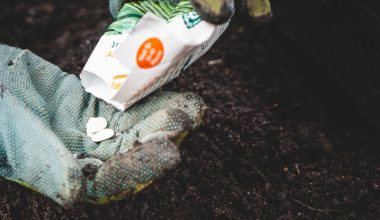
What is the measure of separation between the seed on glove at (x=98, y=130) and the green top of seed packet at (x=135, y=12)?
0.97ft

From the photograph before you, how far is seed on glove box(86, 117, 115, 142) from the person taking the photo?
1.34m

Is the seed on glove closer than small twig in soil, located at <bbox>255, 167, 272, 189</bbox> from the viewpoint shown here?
Yes

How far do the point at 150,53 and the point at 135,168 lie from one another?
32 cm

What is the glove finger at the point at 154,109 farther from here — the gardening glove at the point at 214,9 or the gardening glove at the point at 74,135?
the gardening glove at the point at 214,9

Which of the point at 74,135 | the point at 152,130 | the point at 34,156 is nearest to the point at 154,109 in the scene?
the point at 152,130

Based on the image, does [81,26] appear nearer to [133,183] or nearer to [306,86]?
[306,86]

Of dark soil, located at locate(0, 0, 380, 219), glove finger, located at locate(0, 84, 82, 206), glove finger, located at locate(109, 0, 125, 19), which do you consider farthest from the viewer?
dark soil, located at locate(0, 0, 380, 219)

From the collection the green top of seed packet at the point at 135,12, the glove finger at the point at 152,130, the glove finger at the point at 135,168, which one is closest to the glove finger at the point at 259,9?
the green top of seed packet at the point at 135,12

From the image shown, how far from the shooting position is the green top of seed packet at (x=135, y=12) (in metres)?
1.37

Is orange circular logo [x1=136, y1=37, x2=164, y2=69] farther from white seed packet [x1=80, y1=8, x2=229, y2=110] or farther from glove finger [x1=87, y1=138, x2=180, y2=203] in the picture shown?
glove finger [x1=87, y1=138, x2=180, y2=203]

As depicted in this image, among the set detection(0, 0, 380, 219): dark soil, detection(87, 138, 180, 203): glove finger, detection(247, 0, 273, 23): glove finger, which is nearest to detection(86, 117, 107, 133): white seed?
detection(87, 138, 180, 203): glove finger

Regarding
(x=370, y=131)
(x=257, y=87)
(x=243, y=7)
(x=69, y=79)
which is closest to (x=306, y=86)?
(x=257, y=87)

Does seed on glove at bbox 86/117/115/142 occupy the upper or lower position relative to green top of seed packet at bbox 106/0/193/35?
lower

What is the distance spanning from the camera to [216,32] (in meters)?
1.24
